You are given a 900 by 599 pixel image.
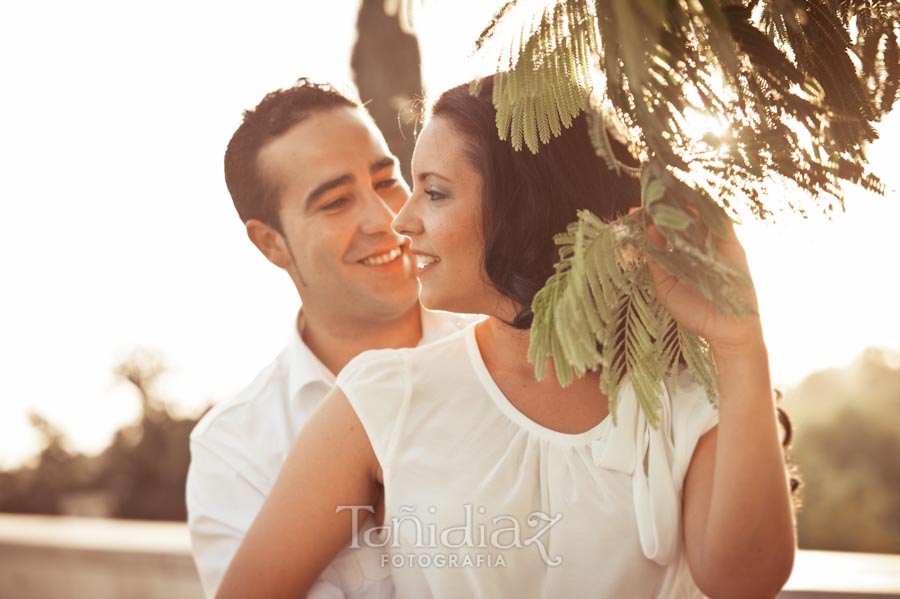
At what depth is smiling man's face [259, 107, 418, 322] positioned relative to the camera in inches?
156

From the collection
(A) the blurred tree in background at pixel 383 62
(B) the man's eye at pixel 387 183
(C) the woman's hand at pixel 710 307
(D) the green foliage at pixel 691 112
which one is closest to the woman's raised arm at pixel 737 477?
(C) the woman's hand at pixel 710 307

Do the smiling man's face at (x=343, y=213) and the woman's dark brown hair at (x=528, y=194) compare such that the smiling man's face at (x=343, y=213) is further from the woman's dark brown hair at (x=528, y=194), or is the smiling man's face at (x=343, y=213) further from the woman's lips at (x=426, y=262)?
the woman's dark brown hair at (x=528, y=194)

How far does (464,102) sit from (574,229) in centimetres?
98

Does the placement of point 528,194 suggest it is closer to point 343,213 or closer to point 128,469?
point 343,213

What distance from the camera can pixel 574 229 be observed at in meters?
1.92

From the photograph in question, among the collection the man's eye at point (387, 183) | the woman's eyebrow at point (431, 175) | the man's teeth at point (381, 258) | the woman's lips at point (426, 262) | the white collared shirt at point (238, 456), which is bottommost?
the white collared shirt at point (238, 456)

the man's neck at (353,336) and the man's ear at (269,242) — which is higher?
the man's ear at (269,242)

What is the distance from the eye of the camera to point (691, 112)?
196 cm

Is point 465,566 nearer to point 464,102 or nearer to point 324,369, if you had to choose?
point 464,102

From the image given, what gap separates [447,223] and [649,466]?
807 millimetres

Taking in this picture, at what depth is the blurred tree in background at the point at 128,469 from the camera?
9586 mm

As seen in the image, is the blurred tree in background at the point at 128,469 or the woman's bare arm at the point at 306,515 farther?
the blurred tree in background at the point at 128,469

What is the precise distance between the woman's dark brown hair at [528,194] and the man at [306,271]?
1.19 meters

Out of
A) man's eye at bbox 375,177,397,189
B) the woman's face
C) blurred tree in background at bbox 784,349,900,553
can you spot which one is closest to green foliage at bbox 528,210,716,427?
the woman's face
